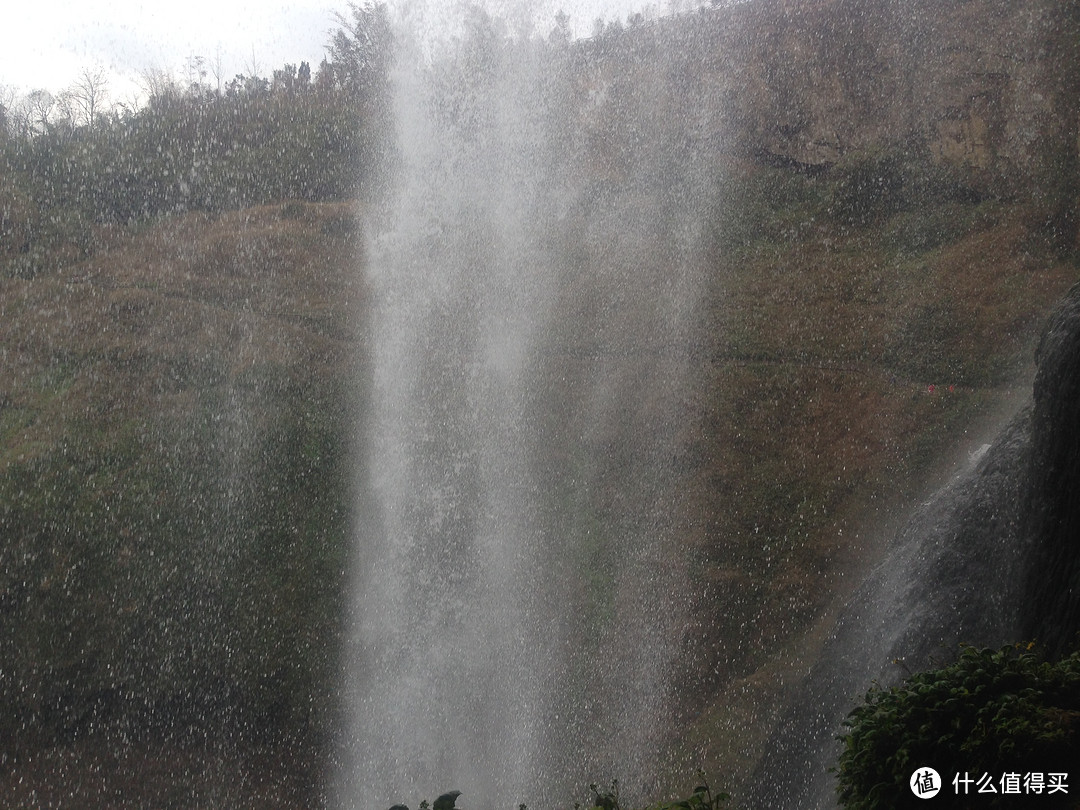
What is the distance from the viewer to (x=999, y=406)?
8.93m

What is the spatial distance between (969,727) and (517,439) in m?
7.00

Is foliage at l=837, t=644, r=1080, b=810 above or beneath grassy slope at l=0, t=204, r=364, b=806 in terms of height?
beneath

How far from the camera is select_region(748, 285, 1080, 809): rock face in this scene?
427 cm

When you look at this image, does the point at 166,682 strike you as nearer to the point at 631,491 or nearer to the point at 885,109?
the point at 631,491

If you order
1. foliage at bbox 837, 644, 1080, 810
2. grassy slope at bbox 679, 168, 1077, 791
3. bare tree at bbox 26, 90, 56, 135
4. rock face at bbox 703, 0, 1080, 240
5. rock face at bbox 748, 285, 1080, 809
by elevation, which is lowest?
foliage at bbox 837, 644, 1080, 810

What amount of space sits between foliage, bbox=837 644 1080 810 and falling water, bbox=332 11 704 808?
14.9ft

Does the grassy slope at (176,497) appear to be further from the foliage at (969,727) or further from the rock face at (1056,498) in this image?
the foliage at (969,727)

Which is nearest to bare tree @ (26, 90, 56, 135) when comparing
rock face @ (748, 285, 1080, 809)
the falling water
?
the falling water

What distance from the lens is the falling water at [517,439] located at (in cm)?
792

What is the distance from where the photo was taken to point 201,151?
15297mm

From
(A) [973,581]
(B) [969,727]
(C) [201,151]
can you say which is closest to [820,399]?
(A) [973,581]

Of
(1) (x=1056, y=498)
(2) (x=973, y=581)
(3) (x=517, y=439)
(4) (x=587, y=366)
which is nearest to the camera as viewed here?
(1) (x=1056, y=498)

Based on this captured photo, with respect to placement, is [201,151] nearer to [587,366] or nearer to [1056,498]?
[587,366]

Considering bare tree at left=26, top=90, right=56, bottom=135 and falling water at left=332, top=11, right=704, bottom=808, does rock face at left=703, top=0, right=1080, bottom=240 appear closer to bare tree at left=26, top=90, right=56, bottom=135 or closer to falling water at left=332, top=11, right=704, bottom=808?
falling water at left=332, top=11, right=704, bottom=808
